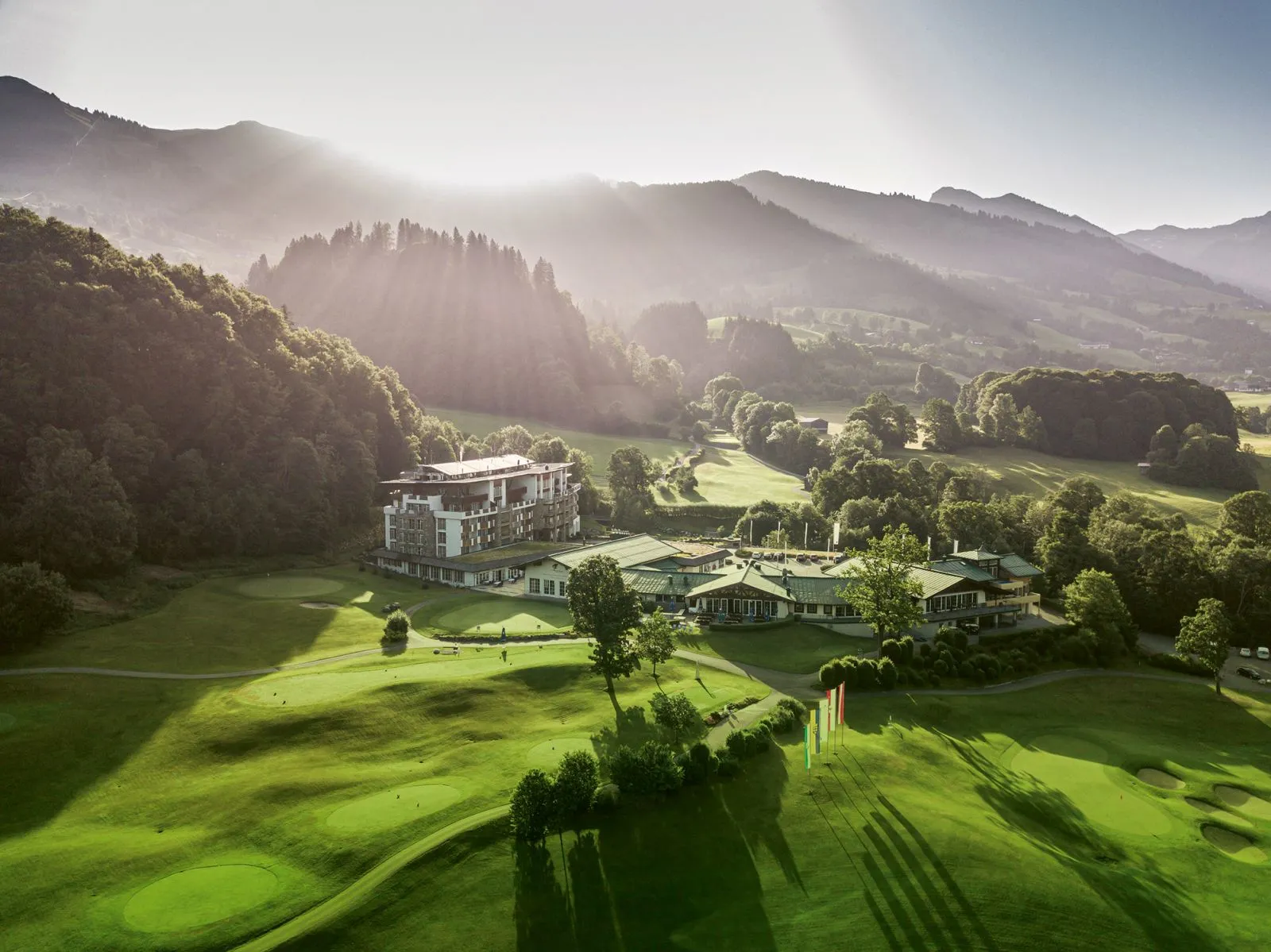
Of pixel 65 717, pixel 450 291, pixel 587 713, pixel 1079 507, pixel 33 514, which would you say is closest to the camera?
pixel 65 717

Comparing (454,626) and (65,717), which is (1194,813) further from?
(65,717)

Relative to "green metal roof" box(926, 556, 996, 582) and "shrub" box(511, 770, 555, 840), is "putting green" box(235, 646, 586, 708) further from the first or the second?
"green metal roof" box(926, 556, 996, 582)

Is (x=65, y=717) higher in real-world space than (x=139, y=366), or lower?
lower

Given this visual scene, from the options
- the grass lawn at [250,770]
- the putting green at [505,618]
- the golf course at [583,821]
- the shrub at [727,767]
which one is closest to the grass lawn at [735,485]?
the putting green at [505,618]

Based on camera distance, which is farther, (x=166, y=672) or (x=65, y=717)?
(x=166, y=672)

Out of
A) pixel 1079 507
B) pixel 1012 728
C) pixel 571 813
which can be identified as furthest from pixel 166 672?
pixel 1079 507

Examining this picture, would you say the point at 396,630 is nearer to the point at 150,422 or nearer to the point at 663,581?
the point at 663,581

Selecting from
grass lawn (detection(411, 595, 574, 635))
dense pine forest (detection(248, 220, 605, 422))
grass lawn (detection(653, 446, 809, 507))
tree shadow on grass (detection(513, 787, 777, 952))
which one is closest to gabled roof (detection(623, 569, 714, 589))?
grass lawn (detection(411, 595, 574, 635))
